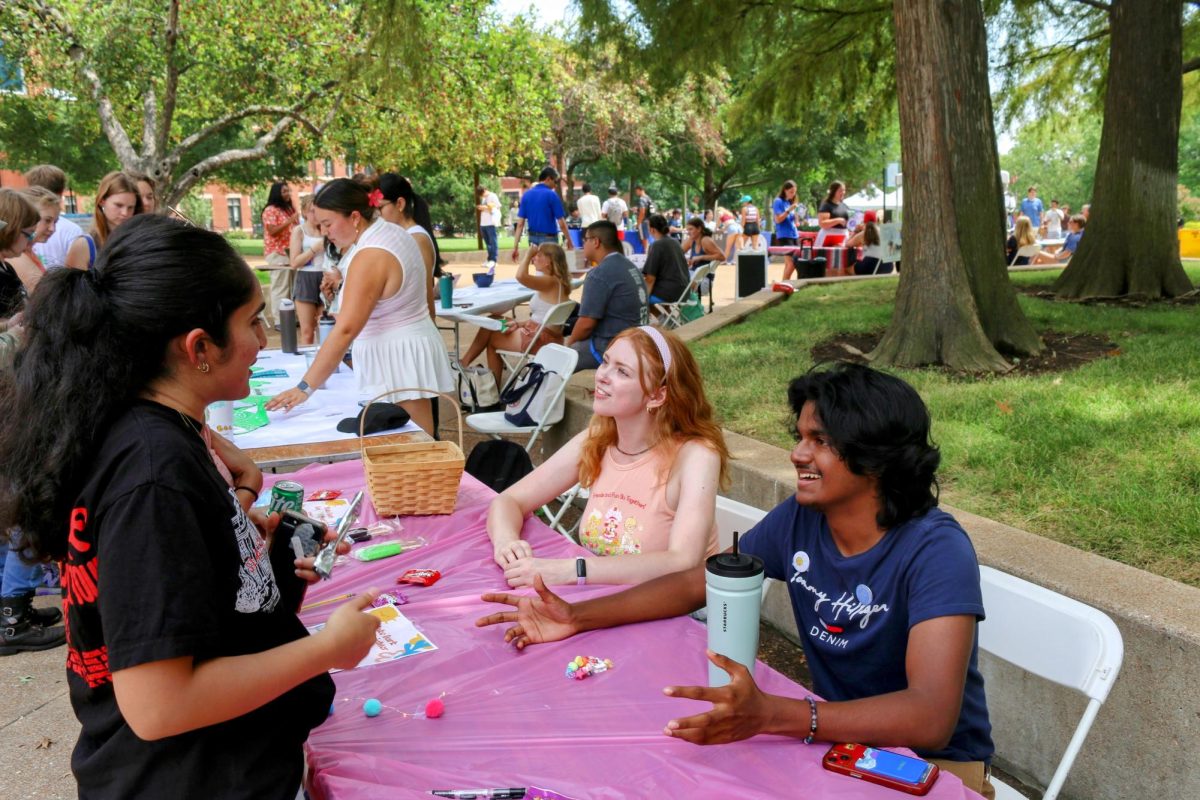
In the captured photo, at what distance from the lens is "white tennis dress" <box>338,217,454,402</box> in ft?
14.2

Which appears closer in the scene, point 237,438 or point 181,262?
point 181,262

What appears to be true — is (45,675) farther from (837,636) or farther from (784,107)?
(784,107)

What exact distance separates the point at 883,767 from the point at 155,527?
116 centimetres

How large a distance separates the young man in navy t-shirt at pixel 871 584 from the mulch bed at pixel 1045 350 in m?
3.80

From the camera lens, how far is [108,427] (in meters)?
1.23

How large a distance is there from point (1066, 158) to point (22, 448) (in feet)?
264

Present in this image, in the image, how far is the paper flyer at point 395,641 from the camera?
2006 millimetres

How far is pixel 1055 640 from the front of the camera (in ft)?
6.68

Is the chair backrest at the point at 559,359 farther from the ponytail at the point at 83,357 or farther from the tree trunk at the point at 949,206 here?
the ponytail at the point at 83,357

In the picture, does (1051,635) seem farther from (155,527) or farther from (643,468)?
→ (155,527)

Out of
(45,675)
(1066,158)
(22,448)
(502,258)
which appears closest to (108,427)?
(22,448)

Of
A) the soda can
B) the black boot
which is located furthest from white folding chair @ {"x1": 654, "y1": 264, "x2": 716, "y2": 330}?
the soda can

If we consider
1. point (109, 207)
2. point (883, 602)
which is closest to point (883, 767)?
point (883, 602)

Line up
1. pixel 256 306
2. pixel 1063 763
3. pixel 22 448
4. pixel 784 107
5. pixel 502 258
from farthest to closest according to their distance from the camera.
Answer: pixel 502 258 < pixel 784 107 < pixel 1063 763 < pixel 256 306 < pixel 22 448
